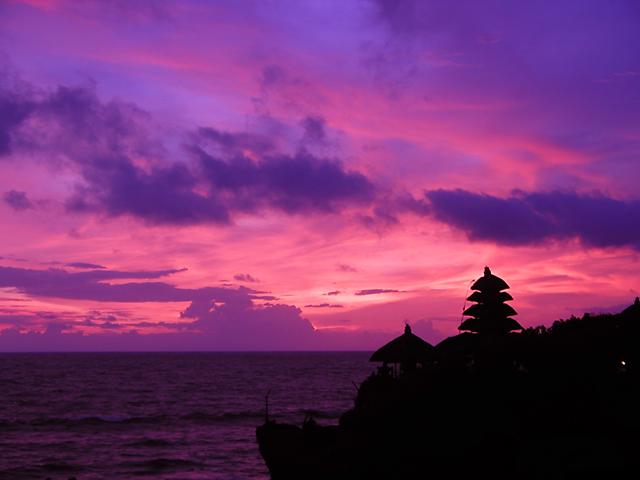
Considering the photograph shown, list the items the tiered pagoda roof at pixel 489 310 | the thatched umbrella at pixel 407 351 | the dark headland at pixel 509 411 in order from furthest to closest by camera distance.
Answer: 1. the tiered pagoda roof at pixel 489 310
2. the thatched umbrella at pixel 407 351
3. the dark headland at pixel 509 411

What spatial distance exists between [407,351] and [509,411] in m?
5.86

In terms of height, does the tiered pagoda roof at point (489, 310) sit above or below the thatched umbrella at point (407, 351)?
above

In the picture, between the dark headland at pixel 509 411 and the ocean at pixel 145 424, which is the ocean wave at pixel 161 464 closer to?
the ocean at pixel 145 424

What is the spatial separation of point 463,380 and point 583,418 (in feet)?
10.8

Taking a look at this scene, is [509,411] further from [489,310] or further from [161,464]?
[161,464]

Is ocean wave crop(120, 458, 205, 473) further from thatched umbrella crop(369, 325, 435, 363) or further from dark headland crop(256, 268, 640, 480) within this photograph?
thatched umbrella crop(369, 325, 435, 363)

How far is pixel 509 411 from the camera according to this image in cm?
1781

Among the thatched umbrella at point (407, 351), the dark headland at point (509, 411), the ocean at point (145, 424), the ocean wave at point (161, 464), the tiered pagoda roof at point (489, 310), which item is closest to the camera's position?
the dark headland at point (509, 411)

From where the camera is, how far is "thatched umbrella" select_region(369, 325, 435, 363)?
2312cm

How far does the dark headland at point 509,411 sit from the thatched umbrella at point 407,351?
7.42ft

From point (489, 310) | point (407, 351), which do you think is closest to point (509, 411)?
point (407, 351)

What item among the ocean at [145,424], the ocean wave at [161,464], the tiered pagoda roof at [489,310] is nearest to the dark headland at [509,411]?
the tiered pagoda roof at [489,310]

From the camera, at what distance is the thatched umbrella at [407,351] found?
75.9 ft

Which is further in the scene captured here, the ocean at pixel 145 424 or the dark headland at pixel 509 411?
the ocean at pixel 145 424
